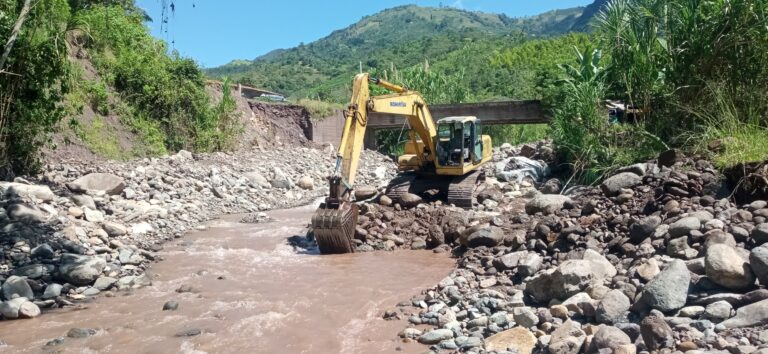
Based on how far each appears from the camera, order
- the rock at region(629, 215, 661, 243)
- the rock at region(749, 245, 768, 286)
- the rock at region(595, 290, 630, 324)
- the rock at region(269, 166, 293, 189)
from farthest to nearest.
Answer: the rock at region(269, 166, 293, 189) < the rock at region(629, 215, 661, 243) < the rock at region(595, 290, 630, 324) < the rock at region(749, 245, 768, 286)

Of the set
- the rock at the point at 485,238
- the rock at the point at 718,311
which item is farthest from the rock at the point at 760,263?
the rock at the point at 485,238

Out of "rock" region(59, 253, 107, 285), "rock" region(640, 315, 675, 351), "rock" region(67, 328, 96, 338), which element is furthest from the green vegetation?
"rock" region(640, 315, 675, 351)

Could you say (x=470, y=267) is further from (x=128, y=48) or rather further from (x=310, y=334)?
(x=128, y=48)

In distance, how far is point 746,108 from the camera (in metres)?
9.45

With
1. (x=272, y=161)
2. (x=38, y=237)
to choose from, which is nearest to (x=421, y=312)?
(x=38, y=237)

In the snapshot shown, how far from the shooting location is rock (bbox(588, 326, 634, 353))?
4.73 m

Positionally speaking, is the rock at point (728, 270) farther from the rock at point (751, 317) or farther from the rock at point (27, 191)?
the rock at point (27, 191)

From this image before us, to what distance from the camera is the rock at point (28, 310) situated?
23.0 feet

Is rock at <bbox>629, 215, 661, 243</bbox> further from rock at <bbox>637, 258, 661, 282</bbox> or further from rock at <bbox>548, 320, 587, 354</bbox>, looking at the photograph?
rock at <bbox>548, 320, 587, 354</bbox>

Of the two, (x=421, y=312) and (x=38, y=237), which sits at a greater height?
(x=38, y=237)

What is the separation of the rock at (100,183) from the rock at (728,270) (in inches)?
421

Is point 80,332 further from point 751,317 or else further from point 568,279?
point 751,317

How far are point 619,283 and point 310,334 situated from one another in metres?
3.27

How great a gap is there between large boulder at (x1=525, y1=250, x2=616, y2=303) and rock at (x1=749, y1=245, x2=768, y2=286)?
1446 mm
